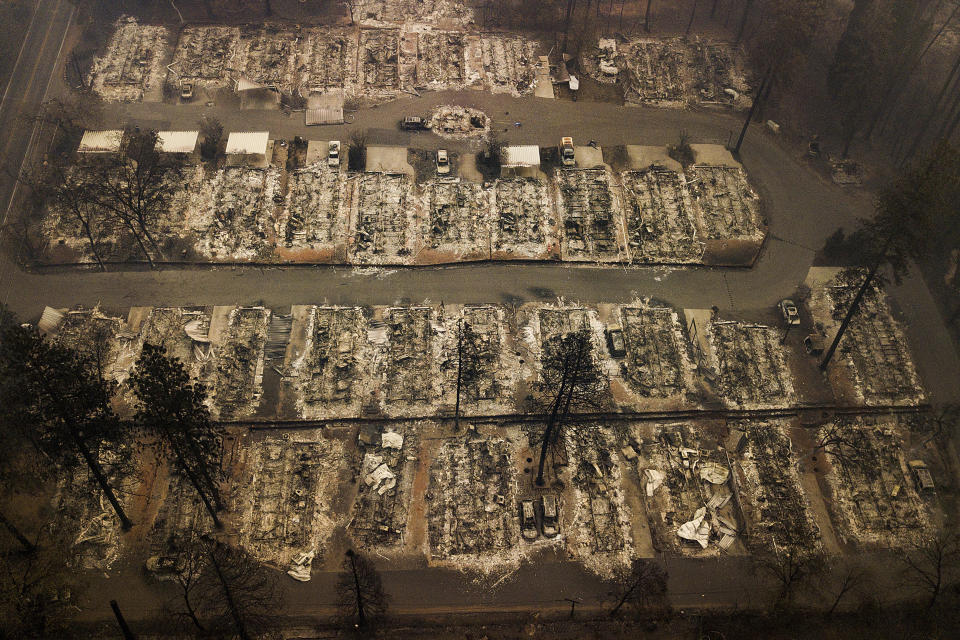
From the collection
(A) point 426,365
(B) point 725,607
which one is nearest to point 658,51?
(A) point 426,365

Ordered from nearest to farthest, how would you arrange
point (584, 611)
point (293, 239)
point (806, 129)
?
point (584, 611) → point (293, 239) → point (806, 129)

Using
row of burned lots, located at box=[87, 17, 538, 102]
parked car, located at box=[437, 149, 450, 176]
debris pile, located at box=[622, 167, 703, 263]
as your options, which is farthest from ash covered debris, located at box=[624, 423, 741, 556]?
row of burned lots, located at box=[87, 17, 538, 102]

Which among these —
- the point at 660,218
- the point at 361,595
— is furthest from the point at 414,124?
the point at 361,595

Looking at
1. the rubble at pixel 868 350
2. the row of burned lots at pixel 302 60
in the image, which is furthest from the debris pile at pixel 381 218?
the rubble at pixel 868 350

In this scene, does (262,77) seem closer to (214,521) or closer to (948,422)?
(214,521)

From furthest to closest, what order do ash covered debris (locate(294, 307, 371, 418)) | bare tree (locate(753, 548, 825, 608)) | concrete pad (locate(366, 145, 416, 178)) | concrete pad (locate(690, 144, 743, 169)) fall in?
1. concrete pad (locate(690, 144, 743, 169))
2. concrete pad (locate(366, 145, 416, 178))
3. ash covered debris (locate(294, 307, 371, 418))
4. bare tree (locate(753, 548, 825, 608))

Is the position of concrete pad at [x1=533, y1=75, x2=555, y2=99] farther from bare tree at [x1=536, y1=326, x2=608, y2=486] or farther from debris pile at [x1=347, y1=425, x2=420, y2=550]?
debris pile at [x1=347, y1=425, x2=420, y2=550]
